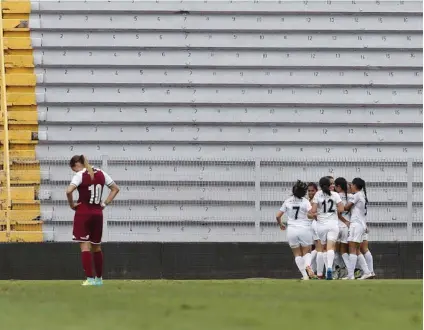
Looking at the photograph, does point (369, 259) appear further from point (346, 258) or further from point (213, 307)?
point (213, 307)

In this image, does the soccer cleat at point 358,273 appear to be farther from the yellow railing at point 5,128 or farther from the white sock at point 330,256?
the yellow railing at point 5,128

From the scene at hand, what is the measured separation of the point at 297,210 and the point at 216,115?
133 inches

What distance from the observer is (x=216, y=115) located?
70.4 feet

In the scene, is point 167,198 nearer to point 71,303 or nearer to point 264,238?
point 264,238

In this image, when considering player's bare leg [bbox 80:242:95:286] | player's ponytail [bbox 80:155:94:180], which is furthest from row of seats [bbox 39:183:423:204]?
player's ponytail [bbox 80:155:94:180]

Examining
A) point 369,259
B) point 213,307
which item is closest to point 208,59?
point 369,259

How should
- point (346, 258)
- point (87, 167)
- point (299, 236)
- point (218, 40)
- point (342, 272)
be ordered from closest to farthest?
point (87, 167)
point (299, 236)
point (346, 258)
point (342, 272)
point (218, 40)

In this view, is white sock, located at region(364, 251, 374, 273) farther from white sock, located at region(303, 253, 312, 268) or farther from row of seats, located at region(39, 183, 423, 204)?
row of seats, located at region(39, 183, 423, 204)

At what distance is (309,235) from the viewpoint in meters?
18.6

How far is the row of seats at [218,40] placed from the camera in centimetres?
2173

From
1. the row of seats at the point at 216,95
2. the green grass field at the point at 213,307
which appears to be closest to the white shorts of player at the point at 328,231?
the row of seats at the point at 216,95

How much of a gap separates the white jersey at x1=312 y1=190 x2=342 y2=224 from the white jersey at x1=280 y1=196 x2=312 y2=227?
172 mm

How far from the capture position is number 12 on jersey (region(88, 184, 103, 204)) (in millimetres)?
15297

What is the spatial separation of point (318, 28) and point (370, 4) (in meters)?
0.98
